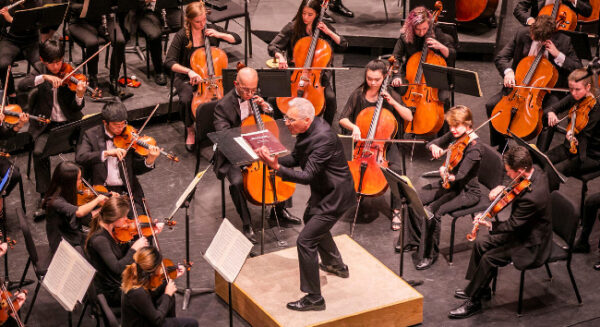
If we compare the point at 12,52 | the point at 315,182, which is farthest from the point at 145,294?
→ the point at 12,52

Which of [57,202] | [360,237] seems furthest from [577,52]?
[57,202]

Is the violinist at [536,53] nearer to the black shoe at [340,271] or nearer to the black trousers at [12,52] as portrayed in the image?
the black shoe at [340,271]

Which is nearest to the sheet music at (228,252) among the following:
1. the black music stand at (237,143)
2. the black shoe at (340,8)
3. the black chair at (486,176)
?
the black music stand at (237,143)

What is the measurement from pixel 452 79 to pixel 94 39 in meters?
3.51

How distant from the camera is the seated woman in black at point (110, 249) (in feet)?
17.2

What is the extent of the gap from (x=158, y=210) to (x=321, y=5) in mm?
2458

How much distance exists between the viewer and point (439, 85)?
285 inches

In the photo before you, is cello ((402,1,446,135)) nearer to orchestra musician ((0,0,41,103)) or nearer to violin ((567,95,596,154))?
violin ((567,95,596,154))

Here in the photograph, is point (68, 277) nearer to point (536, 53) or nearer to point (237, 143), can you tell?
point (237, 143)

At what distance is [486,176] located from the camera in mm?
6414

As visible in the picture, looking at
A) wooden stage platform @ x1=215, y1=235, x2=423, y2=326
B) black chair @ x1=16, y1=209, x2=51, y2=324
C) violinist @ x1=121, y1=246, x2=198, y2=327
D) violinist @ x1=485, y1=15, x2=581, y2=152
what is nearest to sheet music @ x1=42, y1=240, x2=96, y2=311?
violinist @ x1=121, y1=246, x2=198, y2=327

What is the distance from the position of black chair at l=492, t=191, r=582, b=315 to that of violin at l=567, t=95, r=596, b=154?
45.7 inches

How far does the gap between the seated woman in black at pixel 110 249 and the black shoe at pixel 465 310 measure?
2.17m

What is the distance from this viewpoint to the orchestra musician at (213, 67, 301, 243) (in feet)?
21.5
